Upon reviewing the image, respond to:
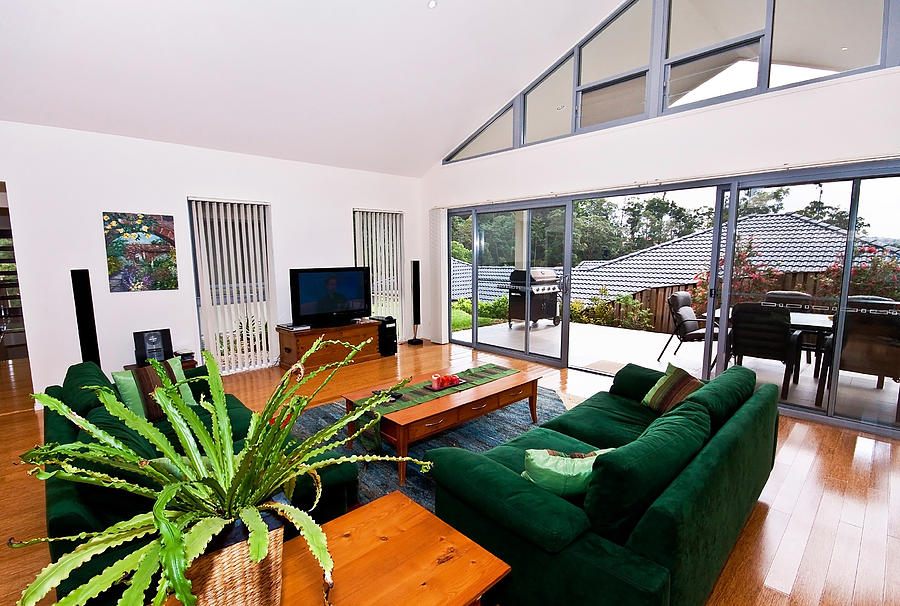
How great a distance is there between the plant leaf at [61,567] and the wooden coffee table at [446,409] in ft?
6.31

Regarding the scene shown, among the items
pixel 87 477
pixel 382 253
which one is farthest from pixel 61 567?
pixel 382 253

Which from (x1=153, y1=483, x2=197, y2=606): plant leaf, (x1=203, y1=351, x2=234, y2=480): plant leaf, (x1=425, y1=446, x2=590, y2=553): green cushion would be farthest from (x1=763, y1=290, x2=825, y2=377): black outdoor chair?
(x1=153, y1=483, x2=197, y2=606): plant leaf

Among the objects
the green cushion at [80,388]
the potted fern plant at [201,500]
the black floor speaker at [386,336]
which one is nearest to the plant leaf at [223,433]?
the potted fern plant at [201,500]

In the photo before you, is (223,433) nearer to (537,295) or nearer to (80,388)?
(80,388)

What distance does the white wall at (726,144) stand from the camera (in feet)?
10.4

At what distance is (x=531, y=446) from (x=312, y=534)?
173 centimetres

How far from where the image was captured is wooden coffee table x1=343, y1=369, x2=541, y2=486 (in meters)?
2.77

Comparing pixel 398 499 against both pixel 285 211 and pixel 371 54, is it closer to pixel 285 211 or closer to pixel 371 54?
pixel 371 54

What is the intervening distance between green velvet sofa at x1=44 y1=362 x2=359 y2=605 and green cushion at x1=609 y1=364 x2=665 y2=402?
2126 millimetres

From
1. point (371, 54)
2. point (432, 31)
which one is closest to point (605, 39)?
point (432, 31)

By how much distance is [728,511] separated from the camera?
5.90 feet

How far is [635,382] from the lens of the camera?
3.20m

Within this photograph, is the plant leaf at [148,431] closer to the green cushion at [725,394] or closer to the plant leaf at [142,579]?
the plant leaf at [142,579]

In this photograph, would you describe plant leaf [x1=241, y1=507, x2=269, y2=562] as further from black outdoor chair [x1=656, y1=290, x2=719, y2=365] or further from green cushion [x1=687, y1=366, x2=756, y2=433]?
black outdoor chair [x1=656, y1=290, x2=719, y2=365]
